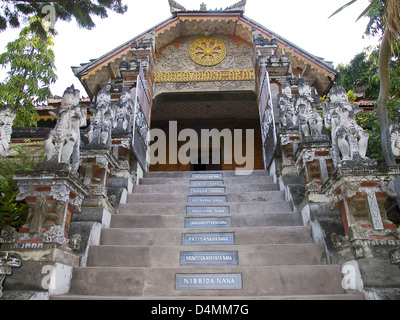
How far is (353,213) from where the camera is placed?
3.32 meters

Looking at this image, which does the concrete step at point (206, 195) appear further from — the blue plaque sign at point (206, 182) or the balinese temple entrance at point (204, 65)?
the balinese temple entrance at point (204, 65)

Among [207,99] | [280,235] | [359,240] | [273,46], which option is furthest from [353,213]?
[207,99]

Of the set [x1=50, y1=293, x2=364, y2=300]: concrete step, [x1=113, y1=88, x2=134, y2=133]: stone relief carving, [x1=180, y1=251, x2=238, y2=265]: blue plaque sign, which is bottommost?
[x1=50, y1=293, x2=364, y2=300]: concrete step

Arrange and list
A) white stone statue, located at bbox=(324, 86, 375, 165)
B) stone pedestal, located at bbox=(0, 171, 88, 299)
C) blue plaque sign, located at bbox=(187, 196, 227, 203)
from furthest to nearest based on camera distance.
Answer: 1. blue plaque sign, located at bbox=(187, 196, 227, 203)
2. white stone statue, located at bbox=(324, 86, 375, 165)
3. stone pedestal, located at bbox=(0, 171, 88, 299)

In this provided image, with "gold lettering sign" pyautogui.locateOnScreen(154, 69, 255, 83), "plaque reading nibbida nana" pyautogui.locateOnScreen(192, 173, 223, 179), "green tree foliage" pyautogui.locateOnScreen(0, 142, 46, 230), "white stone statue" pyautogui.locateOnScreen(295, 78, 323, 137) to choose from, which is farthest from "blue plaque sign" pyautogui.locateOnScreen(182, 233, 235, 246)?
"gold lettering sign" pyautogui.locateOnScreen(154, 69, 255, 83)

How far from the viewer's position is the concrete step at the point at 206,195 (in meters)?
5.36

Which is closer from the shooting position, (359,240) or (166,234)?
(359,240)

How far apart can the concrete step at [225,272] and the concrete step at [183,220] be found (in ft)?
3.90

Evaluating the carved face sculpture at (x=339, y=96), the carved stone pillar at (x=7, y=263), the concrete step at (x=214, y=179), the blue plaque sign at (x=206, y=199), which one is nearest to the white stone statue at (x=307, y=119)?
the carved face sculpture at (x=339, y=96)

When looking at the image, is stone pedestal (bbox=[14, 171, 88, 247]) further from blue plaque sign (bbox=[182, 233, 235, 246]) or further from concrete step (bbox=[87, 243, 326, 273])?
blue plaque sign (bbox=[182, 233, 235, 246])

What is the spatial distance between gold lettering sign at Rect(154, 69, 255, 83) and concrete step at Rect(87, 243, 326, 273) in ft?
24.2

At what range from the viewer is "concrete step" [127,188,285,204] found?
5.36m

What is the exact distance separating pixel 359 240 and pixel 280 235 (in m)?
1.12
